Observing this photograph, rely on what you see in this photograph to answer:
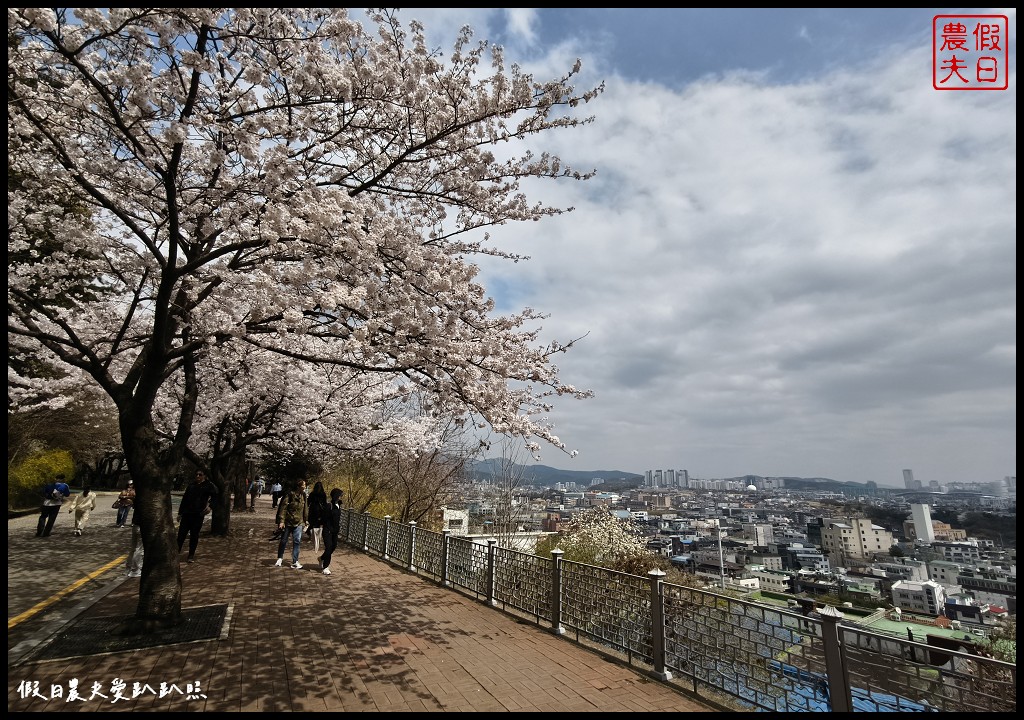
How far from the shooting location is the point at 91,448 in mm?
27547

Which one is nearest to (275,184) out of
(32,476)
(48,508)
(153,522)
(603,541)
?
(153,522)

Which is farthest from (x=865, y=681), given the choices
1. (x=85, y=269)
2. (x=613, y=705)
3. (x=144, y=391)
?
(x=85, y=269)

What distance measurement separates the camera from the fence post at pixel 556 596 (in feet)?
22.6

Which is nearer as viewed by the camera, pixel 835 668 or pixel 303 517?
pixel 835 668

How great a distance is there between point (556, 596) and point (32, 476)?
2786cm

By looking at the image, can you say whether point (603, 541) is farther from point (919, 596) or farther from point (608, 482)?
point (608, 482)

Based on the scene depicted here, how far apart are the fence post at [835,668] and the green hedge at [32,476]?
2953 centimetres

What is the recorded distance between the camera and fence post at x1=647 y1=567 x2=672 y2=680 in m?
5.40

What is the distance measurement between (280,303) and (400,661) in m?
4.26

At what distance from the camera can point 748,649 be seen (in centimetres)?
475

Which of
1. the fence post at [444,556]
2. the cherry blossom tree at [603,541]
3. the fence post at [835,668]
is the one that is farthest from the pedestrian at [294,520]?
the fence post at [835,668]

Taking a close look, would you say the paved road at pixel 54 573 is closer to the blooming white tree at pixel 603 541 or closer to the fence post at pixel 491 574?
the fence post at pixel 491 574

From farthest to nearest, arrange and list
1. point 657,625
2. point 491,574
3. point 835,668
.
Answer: point 491,574
point 657,625
point 835,668

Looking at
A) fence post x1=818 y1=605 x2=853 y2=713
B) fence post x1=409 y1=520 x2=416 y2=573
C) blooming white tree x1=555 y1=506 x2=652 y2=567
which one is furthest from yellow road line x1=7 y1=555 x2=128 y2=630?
fence post x1=818 y1=605 x2=853 y2=713
